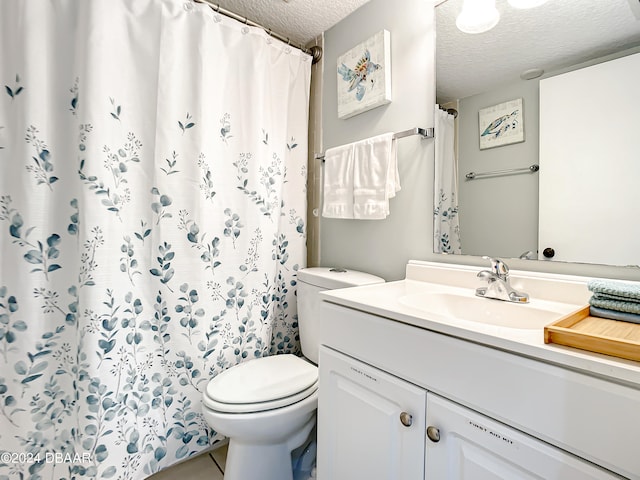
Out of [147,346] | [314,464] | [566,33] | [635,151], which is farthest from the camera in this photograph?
[314,464]

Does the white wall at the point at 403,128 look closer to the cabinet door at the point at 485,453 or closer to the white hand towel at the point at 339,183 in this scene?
the white hand towel at the point at 339,183

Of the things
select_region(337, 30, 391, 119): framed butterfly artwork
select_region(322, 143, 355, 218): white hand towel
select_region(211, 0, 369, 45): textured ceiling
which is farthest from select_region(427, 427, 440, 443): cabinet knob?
select_region(211, 0, 369, 45): textured ceiling

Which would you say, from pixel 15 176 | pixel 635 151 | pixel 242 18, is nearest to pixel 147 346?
pixel 15 176

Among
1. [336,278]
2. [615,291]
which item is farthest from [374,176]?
[615,291]

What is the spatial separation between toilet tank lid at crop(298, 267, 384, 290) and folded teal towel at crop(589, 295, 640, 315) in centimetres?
74

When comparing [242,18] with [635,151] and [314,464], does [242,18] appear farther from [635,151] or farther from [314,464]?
[314,464]

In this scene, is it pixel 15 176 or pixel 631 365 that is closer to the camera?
pixel 631 365

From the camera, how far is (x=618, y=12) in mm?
875

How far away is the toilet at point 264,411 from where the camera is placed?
1109 mm

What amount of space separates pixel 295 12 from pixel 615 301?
5.81 ft

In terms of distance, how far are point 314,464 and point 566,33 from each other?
1.88m

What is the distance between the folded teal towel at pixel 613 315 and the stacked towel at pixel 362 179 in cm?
78

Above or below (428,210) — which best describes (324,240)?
below

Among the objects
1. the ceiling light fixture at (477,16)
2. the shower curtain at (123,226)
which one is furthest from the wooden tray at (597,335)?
the shower curtain at (123,226)
